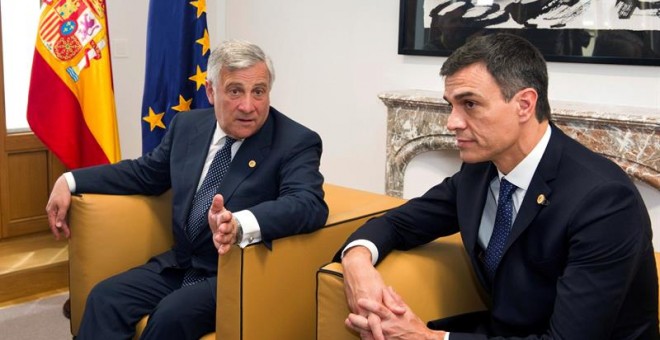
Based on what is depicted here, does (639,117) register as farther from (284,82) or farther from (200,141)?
(284,82)

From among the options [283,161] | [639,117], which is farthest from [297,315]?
[639,117]

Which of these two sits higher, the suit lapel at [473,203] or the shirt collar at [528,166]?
the shirt collar at [528,166]

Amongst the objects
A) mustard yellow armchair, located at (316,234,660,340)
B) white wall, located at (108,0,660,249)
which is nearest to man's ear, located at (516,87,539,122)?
mustard yellow armchair, located at (316,234,660,340)

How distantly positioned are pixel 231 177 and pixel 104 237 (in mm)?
474

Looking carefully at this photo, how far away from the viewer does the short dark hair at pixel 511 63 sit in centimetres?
147

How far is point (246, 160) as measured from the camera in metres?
2.15

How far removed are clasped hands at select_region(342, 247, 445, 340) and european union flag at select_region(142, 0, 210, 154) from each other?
1.94 m

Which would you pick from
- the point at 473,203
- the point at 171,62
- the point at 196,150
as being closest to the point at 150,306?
the point at 196,150

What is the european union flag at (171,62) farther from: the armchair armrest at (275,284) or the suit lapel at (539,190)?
the suit lapel at (539,190)

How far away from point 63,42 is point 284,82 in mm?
1371

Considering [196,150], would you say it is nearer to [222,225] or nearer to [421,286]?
[222,225]

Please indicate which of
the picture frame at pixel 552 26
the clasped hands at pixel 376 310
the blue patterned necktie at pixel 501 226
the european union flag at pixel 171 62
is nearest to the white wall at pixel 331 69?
the picture frame at pixel 552 26

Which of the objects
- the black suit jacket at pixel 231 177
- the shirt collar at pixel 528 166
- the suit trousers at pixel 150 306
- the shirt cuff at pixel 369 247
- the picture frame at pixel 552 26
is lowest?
the suit trousers at pixel 150 306

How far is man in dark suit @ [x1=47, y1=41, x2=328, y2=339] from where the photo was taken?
1.98 m
